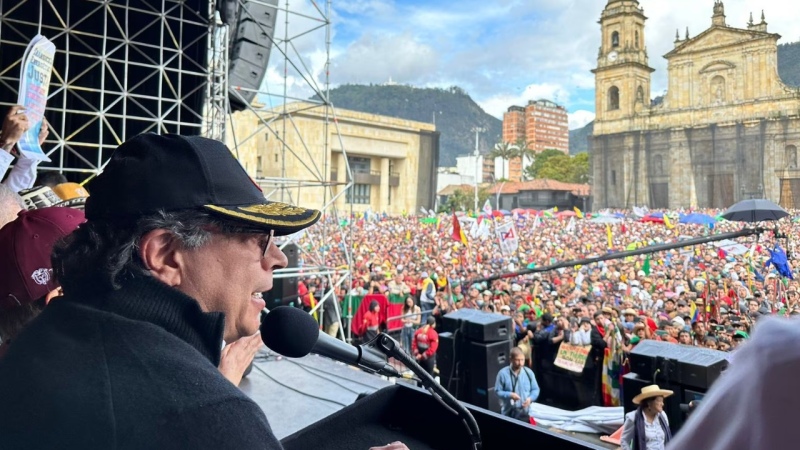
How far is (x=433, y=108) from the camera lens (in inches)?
7072

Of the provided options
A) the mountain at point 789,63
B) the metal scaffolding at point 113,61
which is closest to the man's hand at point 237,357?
the metal scaffolding at point 113,61

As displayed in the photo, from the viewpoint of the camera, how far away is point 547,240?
70.4ft

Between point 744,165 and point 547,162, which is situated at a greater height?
point 547,162

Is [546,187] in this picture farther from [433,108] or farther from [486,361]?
[433,108]

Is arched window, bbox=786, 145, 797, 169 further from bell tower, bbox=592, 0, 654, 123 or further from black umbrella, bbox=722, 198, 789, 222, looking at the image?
bell tower, bbox=592, 0, 654, 123

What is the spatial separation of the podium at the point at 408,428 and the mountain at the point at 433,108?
143 meters

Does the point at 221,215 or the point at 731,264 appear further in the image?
the point at 731,264

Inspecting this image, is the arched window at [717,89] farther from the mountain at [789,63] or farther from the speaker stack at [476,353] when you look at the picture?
the speaker stack at [476,353]

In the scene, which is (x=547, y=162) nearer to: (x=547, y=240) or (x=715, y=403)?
(x=547, y=240)

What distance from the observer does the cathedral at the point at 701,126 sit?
18.3 metres

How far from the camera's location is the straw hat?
3721 millimetres

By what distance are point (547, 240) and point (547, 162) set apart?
5359cm

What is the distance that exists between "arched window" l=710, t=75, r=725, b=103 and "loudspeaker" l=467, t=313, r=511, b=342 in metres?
19.9

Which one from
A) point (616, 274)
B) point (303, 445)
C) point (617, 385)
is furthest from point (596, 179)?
point (303, 445)
